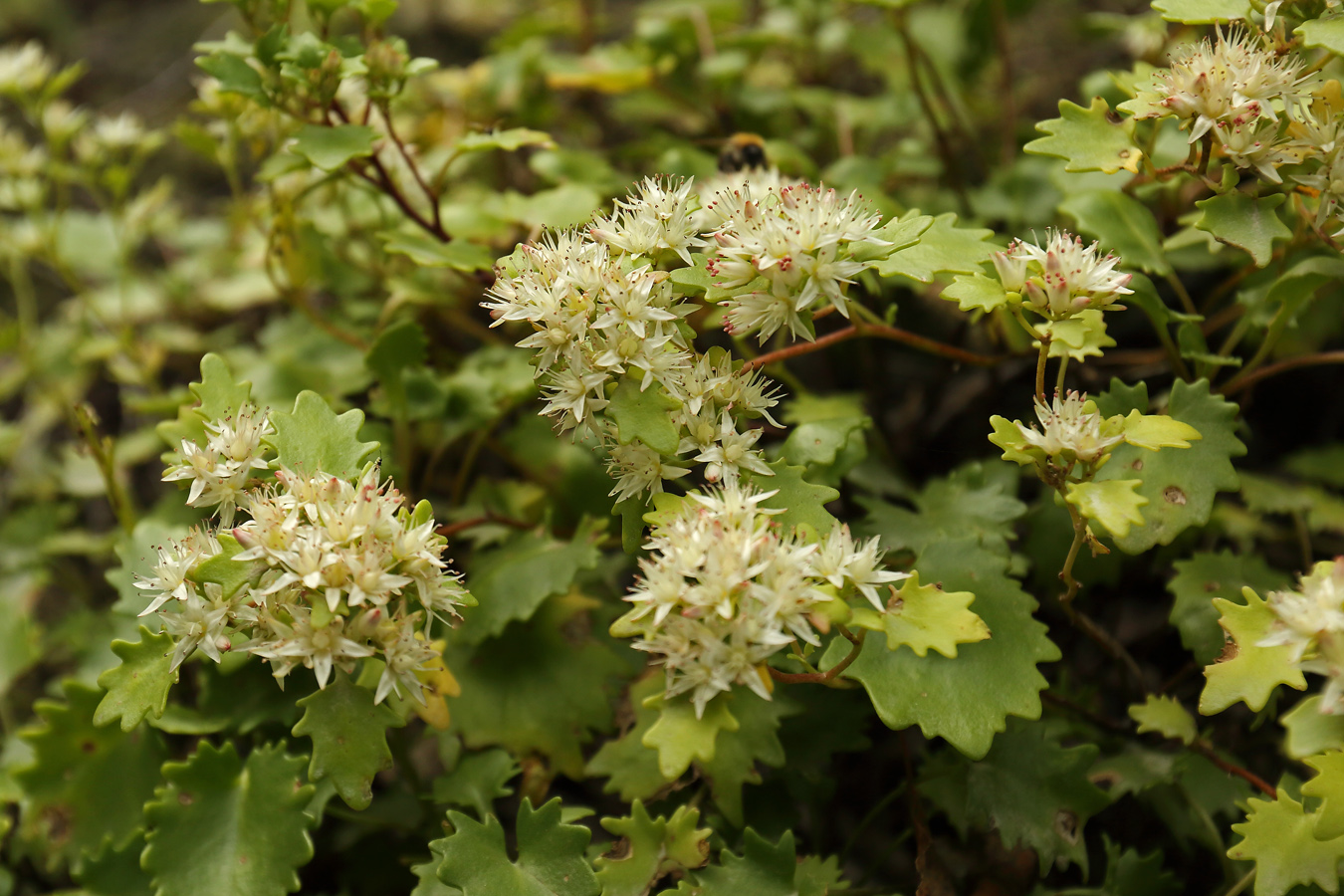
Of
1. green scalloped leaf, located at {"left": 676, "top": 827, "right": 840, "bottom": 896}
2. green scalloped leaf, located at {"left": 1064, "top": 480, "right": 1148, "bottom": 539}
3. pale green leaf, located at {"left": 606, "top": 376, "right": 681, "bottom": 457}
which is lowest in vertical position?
green scalloped leaf, located at {"left": 676, "top": 827, "right": 840, "bottom": 896}

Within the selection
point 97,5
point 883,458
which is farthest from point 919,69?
point 97,5

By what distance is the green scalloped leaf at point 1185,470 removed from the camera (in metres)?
1.35

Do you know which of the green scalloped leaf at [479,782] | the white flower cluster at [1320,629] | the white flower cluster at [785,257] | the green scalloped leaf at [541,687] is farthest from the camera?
the green scalloped leaf at [541,687]

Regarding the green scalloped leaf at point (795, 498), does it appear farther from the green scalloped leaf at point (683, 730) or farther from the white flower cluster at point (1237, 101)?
the white flower cluster at point (1237, 101)

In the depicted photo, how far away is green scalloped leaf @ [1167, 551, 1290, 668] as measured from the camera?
1489 millimetres

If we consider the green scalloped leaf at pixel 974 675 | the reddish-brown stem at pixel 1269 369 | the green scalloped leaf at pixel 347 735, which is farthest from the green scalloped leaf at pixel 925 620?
the reddish-brown stem at pixel 1269 369

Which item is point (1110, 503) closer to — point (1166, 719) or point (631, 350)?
point (1166, 719)

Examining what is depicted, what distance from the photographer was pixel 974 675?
133 cm

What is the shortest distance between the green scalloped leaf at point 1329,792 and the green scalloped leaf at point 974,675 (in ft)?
1.07

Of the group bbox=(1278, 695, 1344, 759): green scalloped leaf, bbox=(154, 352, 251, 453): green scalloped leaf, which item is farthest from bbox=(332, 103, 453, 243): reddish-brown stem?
bbox=(1278, 695, 1344, 759): green scalloped leaf

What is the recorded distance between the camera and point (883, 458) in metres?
1.99

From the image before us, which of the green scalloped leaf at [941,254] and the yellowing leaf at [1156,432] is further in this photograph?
the green scalloped leaf at [941,254]

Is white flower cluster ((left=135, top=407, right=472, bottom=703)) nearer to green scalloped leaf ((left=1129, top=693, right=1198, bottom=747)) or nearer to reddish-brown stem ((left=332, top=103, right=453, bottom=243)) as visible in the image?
reddish-brown stem ((left=332, top=103, right=453, bottom=243))

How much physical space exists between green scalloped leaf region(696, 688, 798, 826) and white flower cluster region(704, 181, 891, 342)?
2.06 ft
